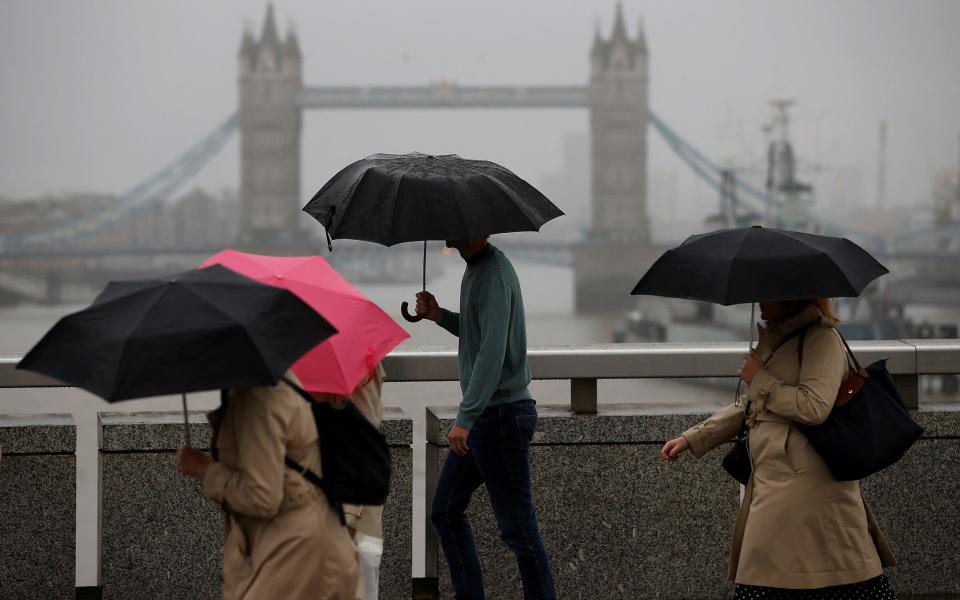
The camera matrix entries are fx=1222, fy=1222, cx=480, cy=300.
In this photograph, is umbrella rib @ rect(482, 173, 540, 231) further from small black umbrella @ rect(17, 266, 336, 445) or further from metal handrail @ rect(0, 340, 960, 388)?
small black umbrella @ rect(17, 266, 336, 445)

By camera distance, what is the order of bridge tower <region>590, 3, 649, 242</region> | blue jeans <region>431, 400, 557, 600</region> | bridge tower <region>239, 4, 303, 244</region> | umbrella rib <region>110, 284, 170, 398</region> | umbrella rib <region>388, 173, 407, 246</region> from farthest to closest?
bridge tower <region>590, 3, 649, 242</region>
bridge tower <region>239, 4, 303, 244</region>
blue jeans <region>431, 400, 557, 600</region>
umbrella rib <region>388, 173, 407, 246</region>
umbrella rib <region>110, 284, 170, 398</region>

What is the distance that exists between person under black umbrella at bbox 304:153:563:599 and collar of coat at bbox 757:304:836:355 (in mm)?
497

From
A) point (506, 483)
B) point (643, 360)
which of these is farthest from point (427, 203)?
point (643, 360)

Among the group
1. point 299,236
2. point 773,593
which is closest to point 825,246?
point 773,593

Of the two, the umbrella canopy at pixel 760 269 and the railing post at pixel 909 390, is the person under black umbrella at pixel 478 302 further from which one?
the railing post at pixel 909 390

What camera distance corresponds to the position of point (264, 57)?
220 ft

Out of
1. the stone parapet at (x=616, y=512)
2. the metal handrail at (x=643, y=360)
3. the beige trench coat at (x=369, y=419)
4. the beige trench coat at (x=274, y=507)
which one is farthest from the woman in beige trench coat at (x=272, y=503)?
the stone parapet at (x=616, y=512)

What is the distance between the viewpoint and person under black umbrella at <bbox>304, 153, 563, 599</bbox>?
2.50 metres

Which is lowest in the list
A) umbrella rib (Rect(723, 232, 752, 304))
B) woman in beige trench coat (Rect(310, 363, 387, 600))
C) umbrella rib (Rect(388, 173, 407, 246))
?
woman in beige trench coat (Rect(310, 363, 387, 600))

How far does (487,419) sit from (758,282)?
0.66 meters

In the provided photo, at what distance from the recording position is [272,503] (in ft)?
5.81

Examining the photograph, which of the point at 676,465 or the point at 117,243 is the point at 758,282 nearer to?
the point at 676,465

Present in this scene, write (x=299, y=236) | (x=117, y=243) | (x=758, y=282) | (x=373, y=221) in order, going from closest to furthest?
(x=758, y=282) < (x=373, y=221) < (x=299, y=236) < (x=117, y=243)

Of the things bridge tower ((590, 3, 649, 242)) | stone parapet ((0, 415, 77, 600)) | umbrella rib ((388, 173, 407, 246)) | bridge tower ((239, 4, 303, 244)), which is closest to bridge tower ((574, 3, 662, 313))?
bridge tower ((590, 3, 649, 242))
